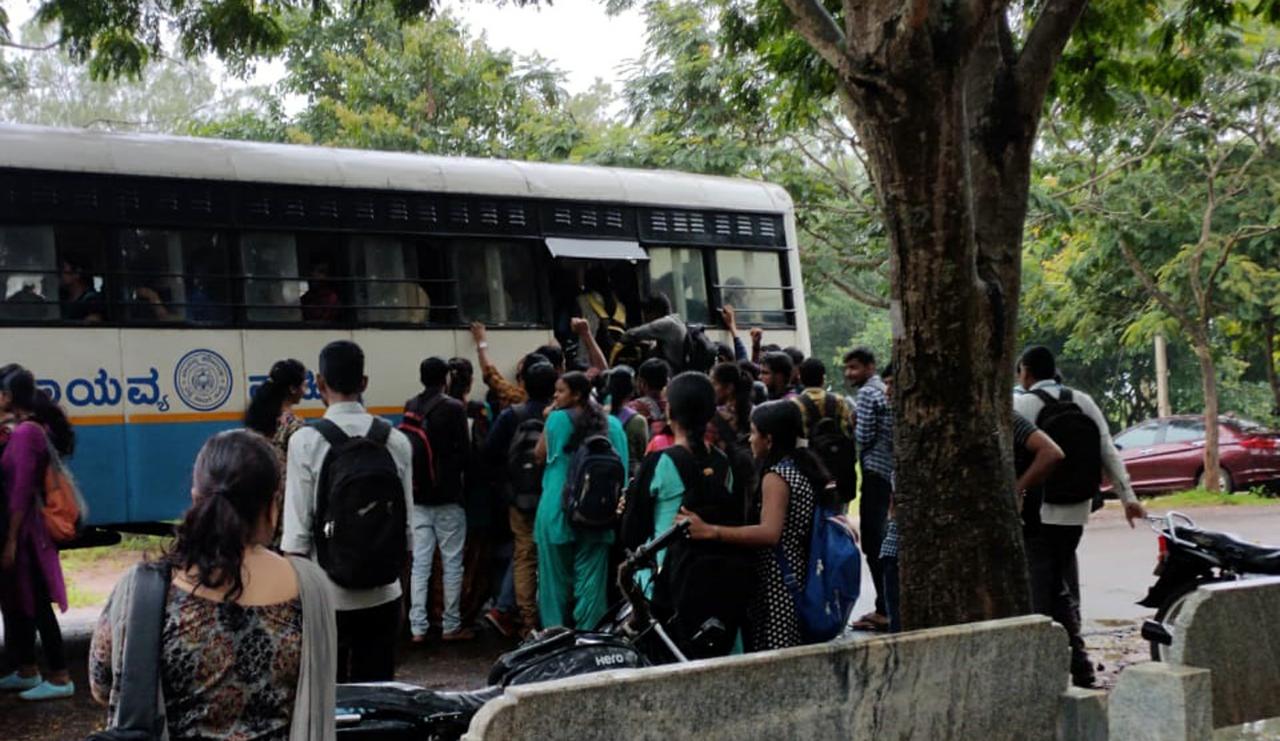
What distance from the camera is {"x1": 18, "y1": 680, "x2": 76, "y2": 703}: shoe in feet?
25.2

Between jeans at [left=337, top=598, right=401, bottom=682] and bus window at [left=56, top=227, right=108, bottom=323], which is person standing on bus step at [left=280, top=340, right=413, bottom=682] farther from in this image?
bus window at [left=56, top=227, right=108, bottom=323]

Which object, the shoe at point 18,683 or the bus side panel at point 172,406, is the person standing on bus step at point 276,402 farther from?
the bus side panel at point 172,406

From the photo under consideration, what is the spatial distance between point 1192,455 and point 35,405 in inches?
759

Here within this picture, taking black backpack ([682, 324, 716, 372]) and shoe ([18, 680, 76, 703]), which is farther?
black backpack ([682, 324, 716, 372])

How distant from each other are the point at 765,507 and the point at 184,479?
540 centimetres

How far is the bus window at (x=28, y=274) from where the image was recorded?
9102mm

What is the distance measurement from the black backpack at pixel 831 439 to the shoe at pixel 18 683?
4667 millimetres

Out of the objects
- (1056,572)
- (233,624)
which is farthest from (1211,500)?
(233,624)

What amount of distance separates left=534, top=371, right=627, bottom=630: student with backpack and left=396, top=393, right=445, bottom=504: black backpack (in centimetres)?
83

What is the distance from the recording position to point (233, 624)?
3.11m

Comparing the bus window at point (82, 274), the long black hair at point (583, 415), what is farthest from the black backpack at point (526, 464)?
the bus window at point (82, 274)

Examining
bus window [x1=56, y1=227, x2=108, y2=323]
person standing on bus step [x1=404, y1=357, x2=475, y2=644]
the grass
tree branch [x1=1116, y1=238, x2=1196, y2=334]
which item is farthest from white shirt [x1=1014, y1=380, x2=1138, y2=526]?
tree branch [x1=1116, y1=238, x2=1196, y2=334]

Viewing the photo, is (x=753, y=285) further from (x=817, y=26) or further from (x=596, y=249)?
(x=817, y=26)

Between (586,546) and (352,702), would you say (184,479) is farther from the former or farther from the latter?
(352,702)
